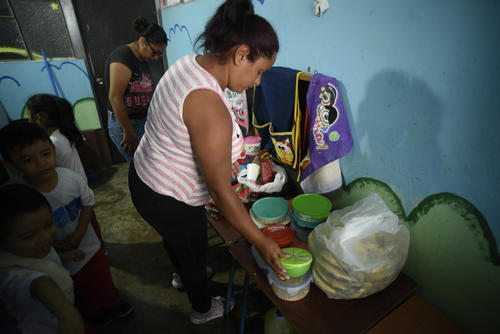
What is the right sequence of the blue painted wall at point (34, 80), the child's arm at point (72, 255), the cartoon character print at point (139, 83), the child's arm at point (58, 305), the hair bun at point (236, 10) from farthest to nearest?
the blue painted wall at point (34, 80)
the cartoon character print at point (139, 83)
the child's arm at point (72, 255)
the hair bun at point (236, 10)
the child's arm at point (58, 305)

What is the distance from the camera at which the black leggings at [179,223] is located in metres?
1.18

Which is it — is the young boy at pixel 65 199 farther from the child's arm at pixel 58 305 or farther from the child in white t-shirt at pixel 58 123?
the child's arm at pixel 58 305

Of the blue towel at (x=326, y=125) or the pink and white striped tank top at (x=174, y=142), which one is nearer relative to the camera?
the pink and white striped tank top at (x=174, y=142)

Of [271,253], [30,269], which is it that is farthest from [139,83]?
[271,253]

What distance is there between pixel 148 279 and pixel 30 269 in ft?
4.35

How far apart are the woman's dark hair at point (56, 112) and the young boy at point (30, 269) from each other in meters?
1.00

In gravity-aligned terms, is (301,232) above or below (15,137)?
below

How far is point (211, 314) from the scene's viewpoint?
172 centimetres

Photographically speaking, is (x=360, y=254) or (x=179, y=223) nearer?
(x=360, y=254)

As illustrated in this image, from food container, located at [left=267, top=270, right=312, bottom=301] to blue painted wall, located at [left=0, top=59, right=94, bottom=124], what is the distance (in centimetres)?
388

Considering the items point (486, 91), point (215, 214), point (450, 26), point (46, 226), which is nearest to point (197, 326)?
point (215, 214)

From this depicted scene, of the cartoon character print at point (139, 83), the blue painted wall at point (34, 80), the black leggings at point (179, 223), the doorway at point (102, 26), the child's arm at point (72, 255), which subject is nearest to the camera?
the black leggings at point (179, 223)

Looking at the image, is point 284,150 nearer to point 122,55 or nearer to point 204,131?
point 204,131

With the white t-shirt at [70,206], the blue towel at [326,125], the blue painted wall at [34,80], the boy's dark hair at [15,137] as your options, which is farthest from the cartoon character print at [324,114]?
the blue painted wall at [34,80]
